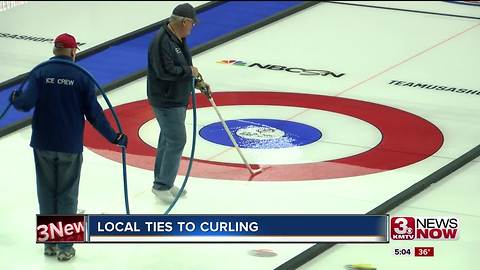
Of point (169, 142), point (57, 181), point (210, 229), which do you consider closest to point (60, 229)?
point (57, 181)

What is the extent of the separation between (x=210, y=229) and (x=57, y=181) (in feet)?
3.68

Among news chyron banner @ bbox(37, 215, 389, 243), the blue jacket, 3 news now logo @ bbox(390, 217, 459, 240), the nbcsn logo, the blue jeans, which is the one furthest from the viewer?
the nbcsn logo

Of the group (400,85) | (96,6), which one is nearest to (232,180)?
(400,85)

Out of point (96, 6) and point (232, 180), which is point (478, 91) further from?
point (96, 6)

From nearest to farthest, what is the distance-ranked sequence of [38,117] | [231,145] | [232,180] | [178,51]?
[38,117], [178,51], [232,180], [231,145]

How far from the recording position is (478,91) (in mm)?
14312

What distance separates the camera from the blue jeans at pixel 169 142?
10609mm

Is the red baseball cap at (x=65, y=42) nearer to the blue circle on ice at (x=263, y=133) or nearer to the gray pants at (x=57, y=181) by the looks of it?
the gray pants at (x=57, y=181)

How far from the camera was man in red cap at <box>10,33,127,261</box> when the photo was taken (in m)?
9.20

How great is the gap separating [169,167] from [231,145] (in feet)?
5.70

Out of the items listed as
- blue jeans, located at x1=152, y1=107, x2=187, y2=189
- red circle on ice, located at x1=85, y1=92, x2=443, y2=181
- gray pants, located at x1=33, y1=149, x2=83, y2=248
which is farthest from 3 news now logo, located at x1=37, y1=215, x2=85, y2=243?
red circle on ice, located at x1=85, y1=92, x2=443, y2=181

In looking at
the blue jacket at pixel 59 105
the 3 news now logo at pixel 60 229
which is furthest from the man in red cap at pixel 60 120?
the 3 news now logo at pixel 60 229

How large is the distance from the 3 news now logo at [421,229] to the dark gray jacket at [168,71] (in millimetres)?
1874

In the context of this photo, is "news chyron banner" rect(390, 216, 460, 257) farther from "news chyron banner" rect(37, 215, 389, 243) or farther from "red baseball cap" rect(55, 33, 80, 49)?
"red baseball cap" rect(55, 33, 80, 49)
